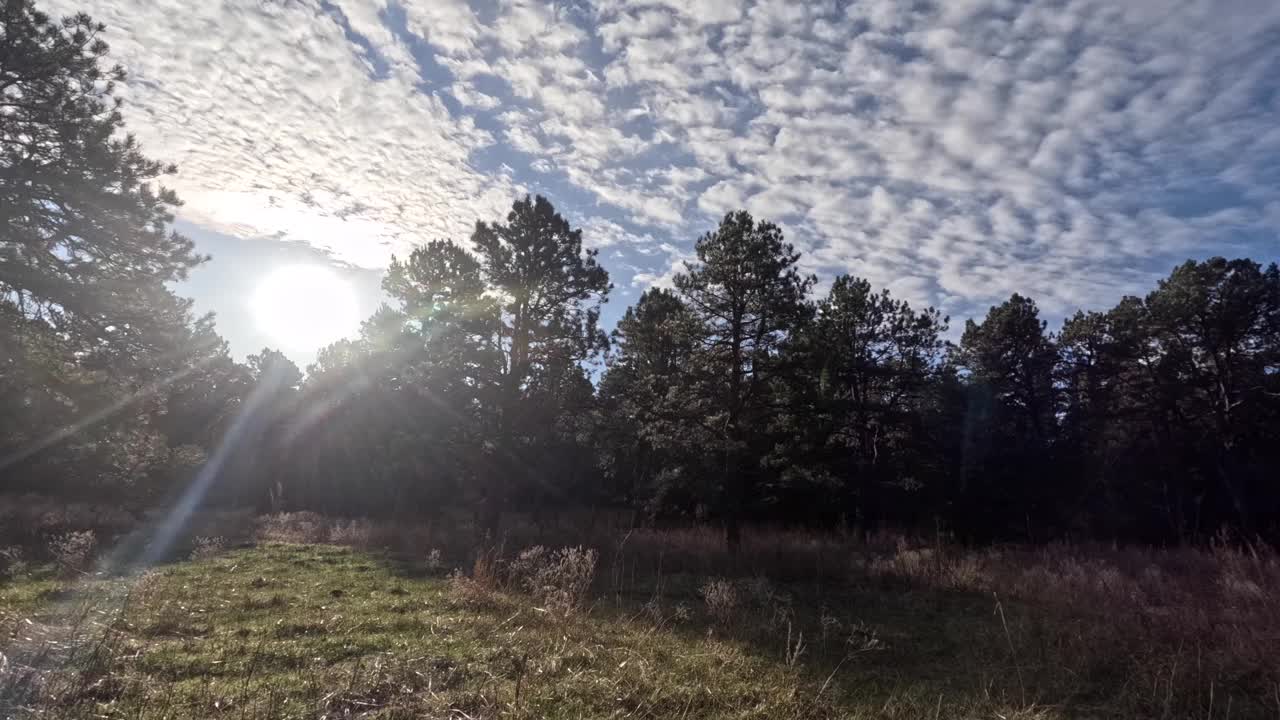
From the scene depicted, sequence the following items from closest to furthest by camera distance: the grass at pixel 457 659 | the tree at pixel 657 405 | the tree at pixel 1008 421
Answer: the grass at pixel 457 659, the tree at pixel 657 405, the tree at pixel 1008 421

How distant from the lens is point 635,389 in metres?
21.7

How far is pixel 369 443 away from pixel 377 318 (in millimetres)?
9428

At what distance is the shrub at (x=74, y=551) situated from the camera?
37.8 ft

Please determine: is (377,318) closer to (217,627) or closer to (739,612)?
(217,627)

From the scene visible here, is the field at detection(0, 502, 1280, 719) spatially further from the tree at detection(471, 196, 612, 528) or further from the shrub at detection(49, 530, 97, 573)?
the tree at detection(471, 196, 612, 528)

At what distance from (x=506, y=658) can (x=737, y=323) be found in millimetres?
14118

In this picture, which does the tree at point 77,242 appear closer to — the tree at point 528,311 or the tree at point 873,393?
the tree at point 528,311

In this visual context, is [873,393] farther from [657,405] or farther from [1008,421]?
[657,405]

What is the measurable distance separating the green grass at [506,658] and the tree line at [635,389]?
6.26m

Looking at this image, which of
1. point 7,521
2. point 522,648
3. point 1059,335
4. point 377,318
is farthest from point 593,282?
point 1059,335

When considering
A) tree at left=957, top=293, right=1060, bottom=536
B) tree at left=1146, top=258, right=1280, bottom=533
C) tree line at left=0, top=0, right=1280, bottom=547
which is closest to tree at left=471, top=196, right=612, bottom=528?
tree line at left=0, top=0, right=1280, bottom=547

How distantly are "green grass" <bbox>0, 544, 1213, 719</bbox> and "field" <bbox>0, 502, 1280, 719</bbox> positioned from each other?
0.03 metres

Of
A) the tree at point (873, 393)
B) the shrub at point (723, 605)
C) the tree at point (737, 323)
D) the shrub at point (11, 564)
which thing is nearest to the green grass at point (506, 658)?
the shrub at point (723, 605)

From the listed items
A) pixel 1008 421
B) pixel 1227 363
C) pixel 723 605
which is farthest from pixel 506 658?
pixel 1227 363
